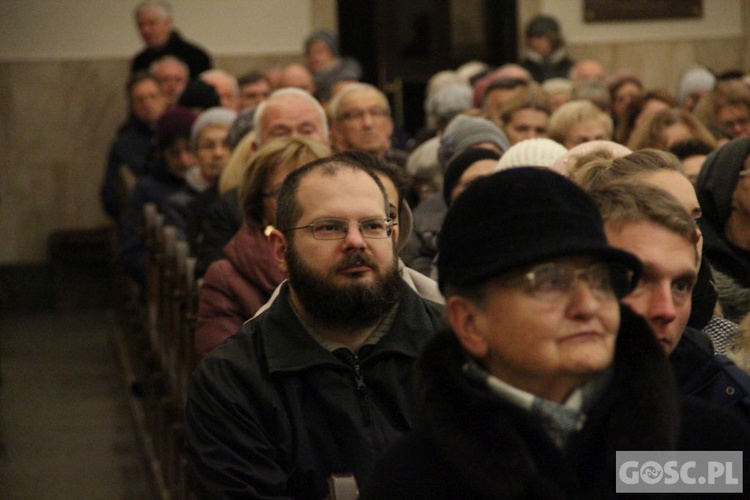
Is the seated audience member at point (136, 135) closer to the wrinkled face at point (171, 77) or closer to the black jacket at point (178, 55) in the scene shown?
the wrinkled face at point (171, 77)

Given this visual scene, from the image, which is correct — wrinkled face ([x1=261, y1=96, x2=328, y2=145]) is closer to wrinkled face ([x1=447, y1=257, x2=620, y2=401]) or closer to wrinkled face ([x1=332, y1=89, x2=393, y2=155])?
wrinkled face ([x1=332, y1=89, x2=393, y2=155])

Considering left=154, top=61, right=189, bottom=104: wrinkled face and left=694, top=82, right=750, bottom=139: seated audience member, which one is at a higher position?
left=154, top=61, right=189, bottom=104: wrinkled face

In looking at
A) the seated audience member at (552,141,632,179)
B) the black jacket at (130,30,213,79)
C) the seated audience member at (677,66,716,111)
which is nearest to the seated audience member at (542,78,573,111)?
the seated audience member at (677,66,716,111)

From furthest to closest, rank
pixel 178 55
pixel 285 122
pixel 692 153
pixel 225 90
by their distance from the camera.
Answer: pixel 178 55 < pixel 225 90 < pixel 285 122 < pixel 692 153

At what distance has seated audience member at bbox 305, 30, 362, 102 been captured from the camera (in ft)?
36.7

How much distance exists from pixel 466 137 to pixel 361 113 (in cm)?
103

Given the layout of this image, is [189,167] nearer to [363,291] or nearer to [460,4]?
[363,291]

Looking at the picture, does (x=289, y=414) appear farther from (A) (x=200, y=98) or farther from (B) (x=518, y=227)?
(A) (x=200, y=98)

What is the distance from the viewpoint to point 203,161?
7.46m

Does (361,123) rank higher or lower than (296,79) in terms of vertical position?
lower

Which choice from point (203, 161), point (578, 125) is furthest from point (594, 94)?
point (203, 161)

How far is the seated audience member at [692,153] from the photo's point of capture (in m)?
5.37

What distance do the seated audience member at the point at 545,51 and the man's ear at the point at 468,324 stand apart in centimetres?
1033

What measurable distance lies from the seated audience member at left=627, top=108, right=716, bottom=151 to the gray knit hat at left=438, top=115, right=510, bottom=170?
58 cm
